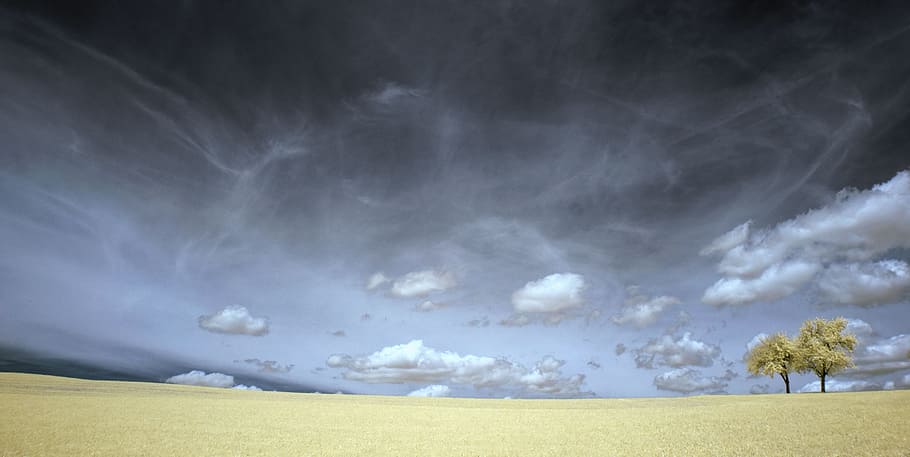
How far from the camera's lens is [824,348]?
203 feet

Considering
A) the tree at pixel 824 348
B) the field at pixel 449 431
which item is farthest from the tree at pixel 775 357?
the field at pixel 449 431

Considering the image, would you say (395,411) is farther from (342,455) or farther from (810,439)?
(810,439)

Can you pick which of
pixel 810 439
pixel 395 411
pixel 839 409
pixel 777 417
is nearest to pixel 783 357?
pixel 839 409

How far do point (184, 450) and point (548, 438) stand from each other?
18538 millimetres

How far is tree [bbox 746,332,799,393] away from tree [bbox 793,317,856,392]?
0.96 m

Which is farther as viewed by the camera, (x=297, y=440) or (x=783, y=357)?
(x=783, y=357)

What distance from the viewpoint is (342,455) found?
2294 cm

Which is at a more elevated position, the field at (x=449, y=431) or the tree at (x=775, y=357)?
the tree at (x=775, y=357)

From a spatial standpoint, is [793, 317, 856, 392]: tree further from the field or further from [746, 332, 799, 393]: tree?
the field

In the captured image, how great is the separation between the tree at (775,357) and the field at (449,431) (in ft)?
74.5

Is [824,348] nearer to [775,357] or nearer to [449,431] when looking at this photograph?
[775,357]

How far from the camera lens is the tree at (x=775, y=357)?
211 ft

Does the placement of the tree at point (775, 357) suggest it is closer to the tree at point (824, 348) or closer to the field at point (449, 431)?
the tree at point (824, 348)

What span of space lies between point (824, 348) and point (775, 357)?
18.4ft
